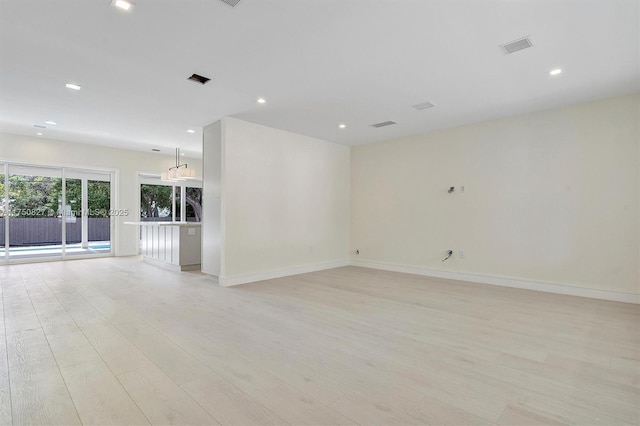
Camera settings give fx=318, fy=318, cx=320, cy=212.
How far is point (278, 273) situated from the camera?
5.77 m

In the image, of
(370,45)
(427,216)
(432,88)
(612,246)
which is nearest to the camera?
(370,45)

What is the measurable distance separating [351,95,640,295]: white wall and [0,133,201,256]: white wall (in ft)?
20.6

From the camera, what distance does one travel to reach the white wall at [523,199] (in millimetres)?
4219

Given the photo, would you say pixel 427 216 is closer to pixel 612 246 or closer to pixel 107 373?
pixel 612 246

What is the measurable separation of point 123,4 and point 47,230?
23.4 ft

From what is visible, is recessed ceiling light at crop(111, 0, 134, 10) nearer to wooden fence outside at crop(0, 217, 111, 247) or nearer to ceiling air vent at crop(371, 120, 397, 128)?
ceiling air vent at crop(371, 120, 397, 128)

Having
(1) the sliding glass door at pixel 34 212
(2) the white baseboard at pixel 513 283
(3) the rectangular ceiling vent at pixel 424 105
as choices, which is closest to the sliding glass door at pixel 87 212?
(1) the sliding glass door at pixel 34 212

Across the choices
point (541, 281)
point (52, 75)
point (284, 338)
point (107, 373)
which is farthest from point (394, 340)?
point (52, 75)

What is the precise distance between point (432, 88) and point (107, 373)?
4.28 m

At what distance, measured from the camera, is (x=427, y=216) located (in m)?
6.01

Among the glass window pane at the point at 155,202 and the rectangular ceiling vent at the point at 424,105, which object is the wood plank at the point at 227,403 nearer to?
the rectangular ceiling vent at the point at 424,105

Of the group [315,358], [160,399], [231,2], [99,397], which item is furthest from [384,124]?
[99,397]

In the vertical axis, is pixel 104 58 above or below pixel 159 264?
above

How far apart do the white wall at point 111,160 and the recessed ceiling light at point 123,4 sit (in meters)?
6.54
